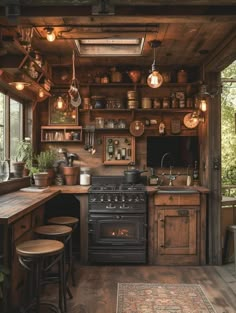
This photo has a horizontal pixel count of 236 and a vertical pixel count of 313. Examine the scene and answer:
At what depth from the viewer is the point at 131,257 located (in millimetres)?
4344

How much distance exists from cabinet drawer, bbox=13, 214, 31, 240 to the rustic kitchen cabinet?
5.57 feet

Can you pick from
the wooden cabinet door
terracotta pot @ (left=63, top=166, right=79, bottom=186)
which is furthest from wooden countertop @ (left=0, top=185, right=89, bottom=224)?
the wooden cabinet door

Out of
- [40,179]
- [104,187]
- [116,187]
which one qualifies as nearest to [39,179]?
[40,179]

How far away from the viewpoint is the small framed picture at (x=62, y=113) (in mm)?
5070

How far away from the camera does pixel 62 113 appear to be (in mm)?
5090

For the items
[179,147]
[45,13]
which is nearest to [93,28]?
[45,13]

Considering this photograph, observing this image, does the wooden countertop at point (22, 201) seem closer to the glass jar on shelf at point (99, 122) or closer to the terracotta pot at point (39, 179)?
the terracotta pot at point (39, 179)

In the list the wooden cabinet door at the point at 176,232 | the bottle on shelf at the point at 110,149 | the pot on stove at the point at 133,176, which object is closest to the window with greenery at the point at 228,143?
the wooden cabinet door at the point at 176,232

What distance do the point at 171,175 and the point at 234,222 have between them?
1.04 meters

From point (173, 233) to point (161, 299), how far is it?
118 centimetres

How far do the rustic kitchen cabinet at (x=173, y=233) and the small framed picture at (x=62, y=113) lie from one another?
1661 millimetres

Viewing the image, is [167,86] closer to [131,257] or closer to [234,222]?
[234,222]

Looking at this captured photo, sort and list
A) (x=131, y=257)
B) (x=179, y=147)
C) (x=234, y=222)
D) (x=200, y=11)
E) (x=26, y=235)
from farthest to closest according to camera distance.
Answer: (x=179, y=147) < (x=234, y=222) < (x=131, y=257) < (x=26, y=235) < (x=200, y=11)

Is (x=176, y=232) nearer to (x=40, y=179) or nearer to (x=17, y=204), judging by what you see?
(x=40, y=179)
